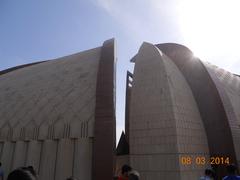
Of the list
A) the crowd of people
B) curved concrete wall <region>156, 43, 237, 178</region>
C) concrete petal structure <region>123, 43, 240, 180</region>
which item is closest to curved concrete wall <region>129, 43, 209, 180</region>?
concrete petal structure <region>123, 43, 240, 180</region>

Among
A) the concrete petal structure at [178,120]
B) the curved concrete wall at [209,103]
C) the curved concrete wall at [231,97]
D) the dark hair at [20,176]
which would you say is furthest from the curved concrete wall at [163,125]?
the dark hair at [20,176]

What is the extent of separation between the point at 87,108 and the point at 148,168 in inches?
100

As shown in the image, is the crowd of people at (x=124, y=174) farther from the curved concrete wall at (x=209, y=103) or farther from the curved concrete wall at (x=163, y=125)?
the curved concrete wall at (x=209, y=103)

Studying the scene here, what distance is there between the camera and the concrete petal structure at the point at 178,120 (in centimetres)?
739

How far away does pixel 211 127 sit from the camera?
8281mm

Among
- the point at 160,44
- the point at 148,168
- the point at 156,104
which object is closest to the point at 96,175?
the point at 148,168

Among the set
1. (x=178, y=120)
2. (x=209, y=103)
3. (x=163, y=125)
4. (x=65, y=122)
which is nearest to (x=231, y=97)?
(x=209, y=103)

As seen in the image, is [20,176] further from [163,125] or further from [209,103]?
[209,103]

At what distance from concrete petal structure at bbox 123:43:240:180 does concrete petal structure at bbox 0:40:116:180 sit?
132 centimetres

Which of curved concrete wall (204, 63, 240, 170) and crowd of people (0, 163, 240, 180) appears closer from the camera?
crowd of people (0, 163, 240, 180)

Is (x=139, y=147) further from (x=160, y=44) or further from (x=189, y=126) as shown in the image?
(x=160, y=44)

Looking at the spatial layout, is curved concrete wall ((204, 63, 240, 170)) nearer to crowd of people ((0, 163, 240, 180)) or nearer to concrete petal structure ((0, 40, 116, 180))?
concrete petal structure ((0, 40, 116, 180))

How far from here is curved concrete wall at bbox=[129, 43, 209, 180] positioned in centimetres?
730

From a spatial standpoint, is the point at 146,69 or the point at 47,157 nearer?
the point at 47,157
